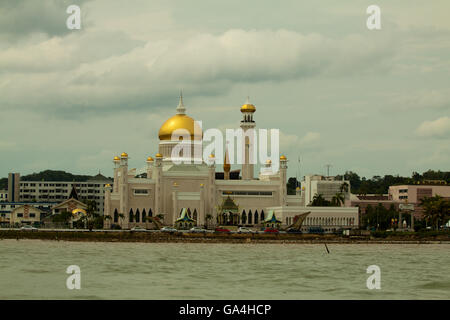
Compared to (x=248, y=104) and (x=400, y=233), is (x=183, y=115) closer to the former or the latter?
(x=248, y=104)

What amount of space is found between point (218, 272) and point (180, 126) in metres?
74.9

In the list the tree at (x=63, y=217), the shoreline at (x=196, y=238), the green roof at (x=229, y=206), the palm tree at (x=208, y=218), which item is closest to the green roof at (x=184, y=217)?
the palm tree at (x=208, y=218)

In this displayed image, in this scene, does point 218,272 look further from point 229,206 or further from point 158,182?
point 158,182

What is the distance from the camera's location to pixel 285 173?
13012 cm

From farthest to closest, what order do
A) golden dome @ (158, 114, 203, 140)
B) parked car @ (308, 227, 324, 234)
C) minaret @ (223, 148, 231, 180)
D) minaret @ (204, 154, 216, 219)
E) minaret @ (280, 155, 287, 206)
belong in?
minaret @ (223, 148, 231, 180) < golden dome @ (158, 114, 203, 140) < minaret @ (280, 155, 287, 206) < minaret @ (204, 154, 216, 219) < parked car @ (308, 227, 324, 234)

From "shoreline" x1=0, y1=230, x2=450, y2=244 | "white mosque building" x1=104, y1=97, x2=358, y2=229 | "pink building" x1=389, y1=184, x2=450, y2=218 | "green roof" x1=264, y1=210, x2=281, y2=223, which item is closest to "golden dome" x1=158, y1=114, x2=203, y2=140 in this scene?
"white mosque building" x1=104, y1=97, x2=358, y2=229

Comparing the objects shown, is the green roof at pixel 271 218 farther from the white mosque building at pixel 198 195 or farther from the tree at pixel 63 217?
the tree at pixel 63 217

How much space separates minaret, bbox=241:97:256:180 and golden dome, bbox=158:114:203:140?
22.6ft

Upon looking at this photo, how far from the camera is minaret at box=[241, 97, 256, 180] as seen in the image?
132375 millimetres

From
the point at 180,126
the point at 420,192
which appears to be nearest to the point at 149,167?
the point at 180,126

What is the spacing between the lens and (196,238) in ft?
340

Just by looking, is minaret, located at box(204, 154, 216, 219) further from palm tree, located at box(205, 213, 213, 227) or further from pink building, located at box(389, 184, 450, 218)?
pink building, located at box(389, 184, 450, 218)

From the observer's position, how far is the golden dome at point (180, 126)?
133 metres
